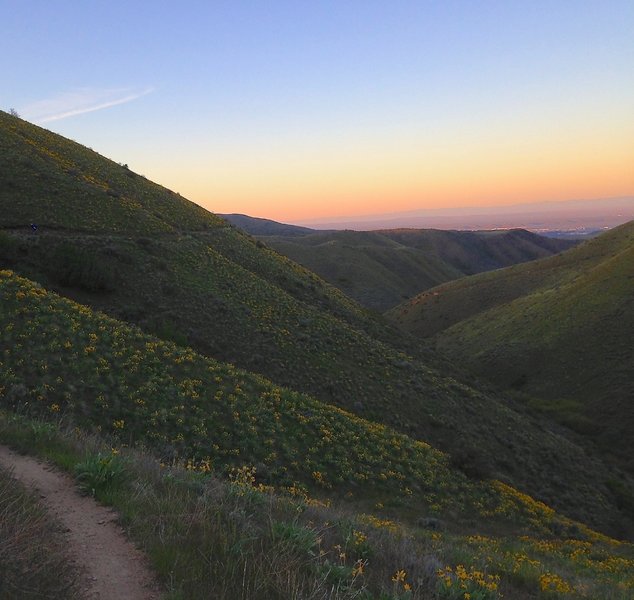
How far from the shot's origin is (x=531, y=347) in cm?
4934

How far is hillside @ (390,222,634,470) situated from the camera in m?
37.7

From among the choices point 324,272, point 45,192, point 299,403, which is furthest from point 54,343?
point 324,272

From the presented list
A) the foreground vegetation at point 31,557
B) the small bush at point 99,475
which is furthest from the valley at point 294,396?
the foreground vegetation at point 31,557

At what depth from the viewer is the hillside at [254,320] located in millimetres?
23609

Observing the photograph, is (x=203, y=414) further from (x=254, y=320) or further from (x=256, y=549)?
(x=254, y=320)

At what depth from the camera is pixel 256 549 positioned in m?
5.02

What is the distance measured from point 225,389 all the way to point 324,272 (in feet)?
325

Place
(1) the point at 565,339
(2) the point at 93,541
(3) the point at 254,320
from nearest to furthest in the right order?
1. (2) the point at 93,541
2. (3) the point at 254,320
3. (1) the point at 565,339

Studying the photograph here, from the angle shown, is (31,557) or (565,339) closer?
(31,557)

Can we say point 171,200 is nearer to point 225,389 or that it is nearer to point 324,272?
point 225,389

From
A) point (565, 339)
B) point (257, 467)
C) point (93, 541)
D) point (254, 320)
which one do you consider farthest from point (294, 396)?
point (565, 339)

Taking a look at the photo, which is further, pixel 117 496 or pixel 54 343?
pixel 54 343

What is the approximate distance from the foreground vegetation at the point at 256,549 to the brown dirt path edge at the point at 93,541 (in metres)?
0.13

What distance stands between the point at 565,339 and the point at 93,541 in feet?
167
